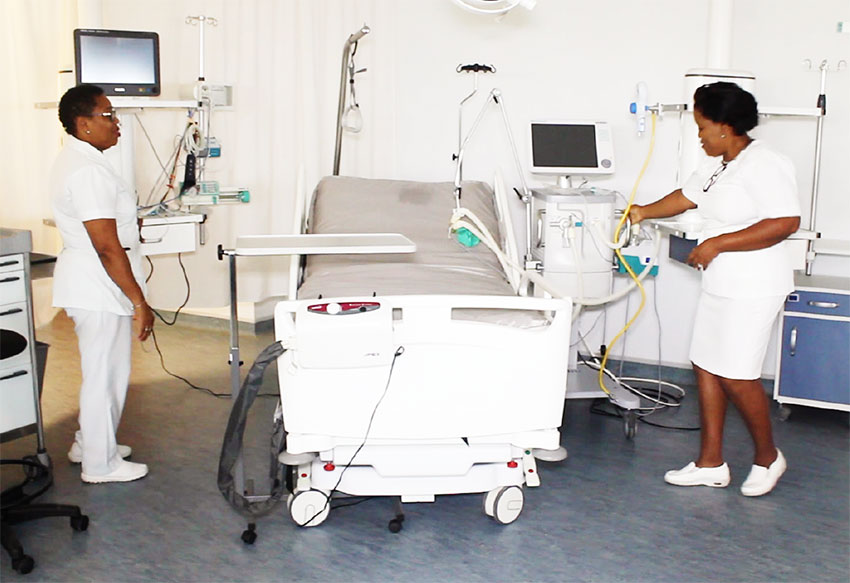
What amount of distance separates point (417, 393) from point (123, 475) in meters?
1.20

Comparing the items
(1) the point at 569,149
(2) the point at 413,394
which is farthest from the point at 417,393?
(1) the point at 569,149

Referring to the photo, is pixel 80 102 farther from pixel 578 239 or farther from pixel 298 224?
pixel 578 239

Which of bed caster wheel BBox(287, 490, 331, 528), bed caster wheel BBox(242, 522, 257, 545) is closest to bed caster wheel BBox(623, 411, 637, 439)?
bed caster wheel BBox(287, 490, 331, 528)

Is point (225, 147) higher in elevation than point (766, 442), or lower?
higher

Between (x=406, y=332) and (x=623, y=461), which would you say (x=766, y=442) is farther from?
(x=406, y=332)

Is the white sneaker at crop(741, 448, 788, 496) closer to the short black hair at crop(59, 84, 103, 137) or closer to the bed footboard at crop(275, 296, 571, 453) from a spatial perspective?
the bed footboard at crop(275, 296, 571, 453)

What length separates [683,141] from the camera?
369 centimetres

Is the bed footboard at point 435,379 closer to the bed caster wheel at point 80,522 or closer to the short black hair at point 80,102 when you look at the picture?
the bed caster wheel at point 80,522

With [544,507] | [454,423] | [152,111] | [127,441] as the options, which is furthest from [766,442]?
[152,111]

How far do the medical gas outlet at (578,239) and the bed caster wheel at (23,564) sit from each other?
215 cm

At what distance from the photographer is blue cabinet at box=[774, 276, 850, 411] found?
3.72 m

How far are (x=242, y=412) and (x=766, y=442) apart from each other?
178 cm

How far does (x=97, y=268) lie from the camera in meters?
3.00

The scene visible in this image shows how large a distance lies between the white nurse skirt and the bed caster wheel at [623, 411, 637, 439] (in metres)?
0.57
